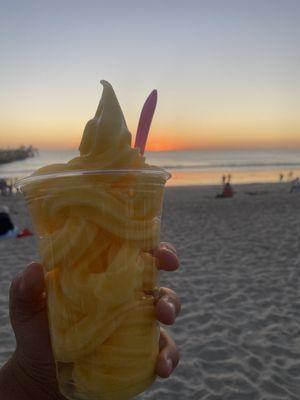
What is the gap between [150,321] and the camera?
4.50 feet

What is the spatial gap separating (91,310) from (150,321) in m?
0.21

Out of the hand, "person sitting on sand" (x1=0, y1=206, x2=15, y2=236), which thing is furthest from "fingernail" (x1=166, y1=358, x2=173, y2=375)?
"person sitting on sand" (x1=0, y1=206, x2=15, y2=236)

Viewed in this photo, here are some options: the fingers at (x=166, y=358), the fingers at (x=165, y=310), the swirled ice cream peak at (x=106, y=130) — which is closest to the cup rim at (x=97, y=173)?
the swirled ice cream peak at (x=106, y=130)

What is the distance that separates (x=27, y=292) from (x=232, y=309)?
393cm

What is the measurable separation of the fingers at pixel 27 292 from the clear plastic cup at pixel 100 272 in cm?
16

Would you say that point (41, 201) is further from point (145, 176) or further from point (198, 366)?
point (198, 366)

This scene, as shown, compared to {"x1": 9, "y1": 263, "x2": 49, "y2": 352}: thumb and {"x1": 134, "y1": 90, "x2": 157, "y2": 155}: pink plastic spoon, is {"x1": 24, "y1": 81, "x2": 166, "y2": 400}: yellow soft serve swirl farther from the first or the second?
{"x1": 9, "y1": 263, "x2": 49, "y2": 352}: thumb

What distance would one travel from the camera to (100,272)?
1.26 m

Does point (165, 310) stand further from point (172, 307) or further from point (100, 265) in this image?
point (100, 265)

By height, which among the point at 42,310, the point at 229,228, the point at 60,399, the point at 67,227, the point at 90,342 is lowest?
the point at 229,228

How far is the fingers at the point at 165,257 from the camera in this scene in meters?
1.49

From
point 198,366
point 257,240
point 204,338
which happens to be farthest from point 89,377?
point 257,240

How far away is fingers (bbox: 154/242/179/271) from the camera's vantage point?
149 centimetres

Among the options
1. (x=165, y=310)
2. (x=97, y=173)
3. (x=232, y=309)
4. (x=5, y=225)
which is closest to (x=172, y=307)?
(x=165, y=310)
